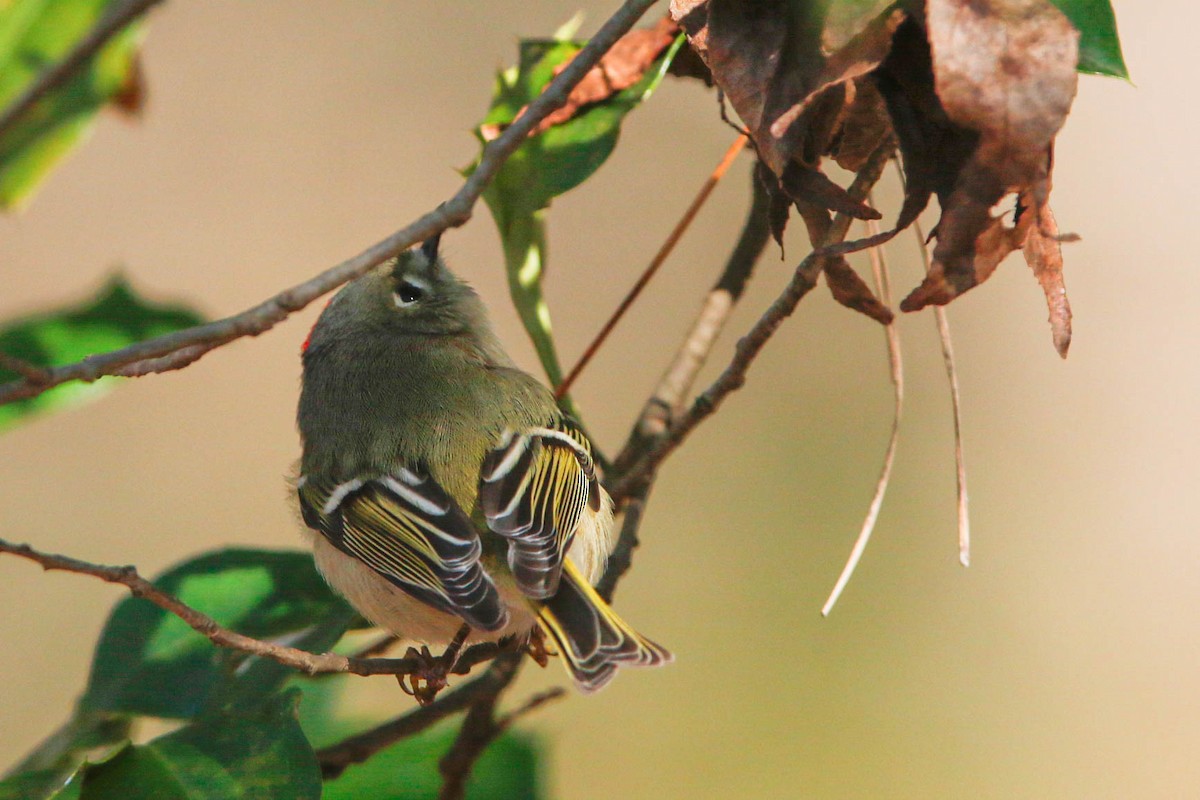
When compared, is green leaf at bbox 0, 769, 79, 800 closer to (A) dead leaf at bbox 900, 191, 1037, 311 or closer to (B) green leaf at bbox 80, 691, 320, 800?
(B) green leaf at bbox 80, 691, 320, 800

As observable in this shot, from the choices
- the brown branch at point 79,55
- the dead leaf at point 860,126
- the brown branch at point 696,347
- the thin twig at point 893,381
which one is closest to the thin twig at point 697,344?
the brown branch at point 696,347

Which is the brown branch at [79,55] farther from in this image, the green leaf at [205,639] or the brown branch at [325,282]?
the green leaf at [205,639]

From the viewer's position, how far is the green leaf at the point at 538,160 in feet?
3.27

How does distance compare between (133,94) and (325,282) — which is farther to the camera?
(133,94)

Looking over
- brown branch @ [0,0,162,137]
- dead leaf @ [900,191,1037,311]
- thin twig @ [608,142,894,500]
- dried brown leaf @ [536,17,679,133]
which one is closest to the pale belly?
thin twig @ [608,142,894,500]

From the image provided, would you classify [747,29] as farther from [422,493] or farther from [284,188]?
[284,188]

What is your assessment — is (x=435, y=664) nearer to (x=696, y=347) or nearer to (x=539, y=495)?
(x=539, y=495)

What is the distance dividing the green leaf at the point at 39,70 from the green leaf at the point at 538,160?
331 millimetres

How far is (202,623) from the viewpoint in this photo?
29.5 inches

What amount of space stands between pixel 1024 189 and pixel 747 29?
206 mm

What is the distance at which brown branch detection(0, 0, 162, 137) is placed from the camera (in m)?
0.56

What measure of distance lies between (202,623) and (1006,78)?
57 centimetres

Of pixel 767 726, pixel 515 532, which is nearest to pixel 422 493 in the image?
pixel 515 532

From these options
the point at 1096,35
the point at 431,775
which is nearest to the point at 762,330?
the point at 1096,35
